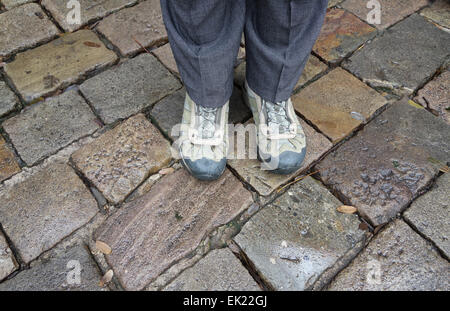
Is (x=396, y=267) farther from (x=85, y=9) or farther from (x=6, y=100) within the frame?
(x=85, y=9)

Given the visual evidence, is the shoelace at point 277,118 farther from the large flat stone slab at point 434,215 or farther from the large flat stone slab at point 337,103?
the large flat stone slab at point 434,215

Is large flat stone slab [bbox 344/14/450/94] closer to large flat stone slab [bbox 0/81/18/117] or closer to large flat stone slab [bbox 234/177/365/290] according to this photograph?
large flat stone slab [bbox 234/177/365/290]

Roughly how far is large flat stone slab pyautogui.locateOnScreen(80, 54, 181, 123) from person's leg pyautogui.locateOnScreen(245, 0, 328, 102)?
0.52 metres

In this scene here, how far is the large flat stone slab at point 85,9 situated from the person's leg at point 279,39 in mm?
1085

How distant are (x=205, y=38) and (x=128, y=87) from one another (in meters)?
0.68

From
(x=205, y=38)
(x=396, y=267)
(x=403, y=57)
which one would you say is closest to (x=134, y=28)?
(x=205, y=38)

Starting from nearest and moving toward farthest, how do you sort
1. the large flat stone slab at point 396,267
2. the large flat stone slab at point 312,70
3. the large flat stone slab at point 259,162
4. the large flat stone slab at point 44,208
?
the large flat stone slab at point 396,267 < the large flat stone slab at point 44,208 < the large flat stone slab at point 259,162 < the large flat stone slab at point 312,70

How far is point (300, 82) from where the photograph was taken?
1684mm

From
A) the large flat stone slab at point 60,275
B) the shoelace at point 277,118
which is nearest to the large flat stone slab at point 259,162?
the shoelace at point 277,118

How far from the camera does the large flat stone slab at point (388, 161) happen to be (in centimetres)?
132

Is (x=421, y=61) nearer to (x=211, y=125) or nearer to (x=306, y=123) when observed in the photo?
(x=306, y=123)

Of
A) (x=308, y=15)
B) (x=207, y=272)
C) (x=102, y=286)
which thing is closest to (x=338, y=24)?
(x=308, y=15)

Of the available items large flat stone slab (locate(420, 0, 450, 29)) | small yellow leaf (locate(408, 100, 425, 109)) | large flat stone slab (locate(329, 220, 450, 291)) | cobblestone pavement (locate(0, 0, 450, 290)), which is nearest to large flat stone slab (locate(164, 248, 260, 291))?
cobblestone pavement (locate(0, 0, 450, 290))
